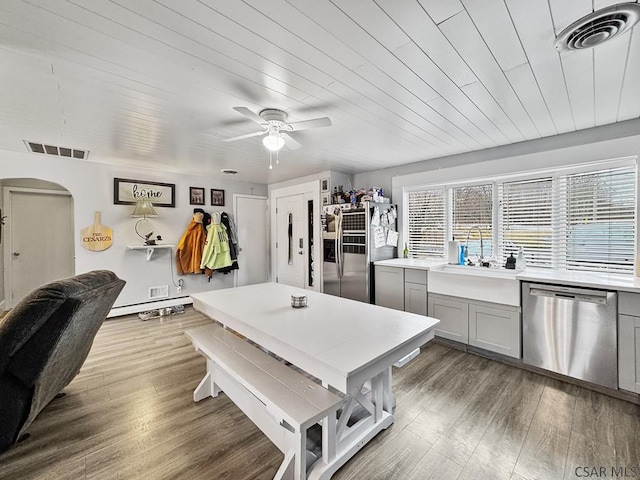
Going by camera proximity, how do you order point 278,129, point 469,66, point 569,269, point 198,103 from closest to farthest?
point 469,66
point 198,103
point 278,129
point 569,269

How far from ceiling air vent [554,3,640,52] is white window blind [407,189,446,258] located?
2461 mm

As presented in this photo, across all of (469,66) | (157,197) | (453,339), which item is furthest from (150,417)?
(157,197)

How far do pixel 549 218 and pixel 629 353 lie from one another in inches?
55.2

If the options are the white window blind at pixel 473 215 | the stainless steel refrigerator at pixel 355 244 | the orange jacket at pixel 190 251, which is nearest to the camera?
the white window blind at pixel 473 215

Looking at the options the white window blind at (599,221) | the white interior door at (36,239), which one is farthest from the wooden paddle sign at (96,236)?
the white window blind at (599,221)

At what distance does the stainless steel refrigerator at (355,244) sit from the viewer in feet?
12.4

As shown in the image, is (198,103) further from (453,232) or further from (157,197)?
(453,232)

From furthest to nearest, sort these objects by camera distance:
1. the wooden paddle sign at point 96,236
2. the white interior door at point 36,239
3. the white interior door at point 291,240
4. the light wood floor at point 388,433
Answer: the white interior door at point 291,240
the white interior door at point 36,239
the wooden paddle sign at point 96,236
the light wood floor at point 388,433

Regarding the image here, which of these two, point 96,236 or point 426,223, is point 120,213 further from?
point 426,223

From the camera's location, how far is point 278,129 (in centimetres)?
228

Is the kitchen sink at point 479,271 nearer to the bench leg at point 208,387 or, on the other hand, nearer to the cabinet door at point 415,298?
the cabinet door at point 415,298

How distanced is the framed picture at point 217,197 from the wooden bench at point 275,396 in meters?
3.39

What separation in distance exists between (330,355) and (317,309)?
2.52ft

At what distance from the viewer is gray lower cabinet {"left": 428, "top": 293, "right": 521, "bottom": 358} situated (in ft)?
8.70
